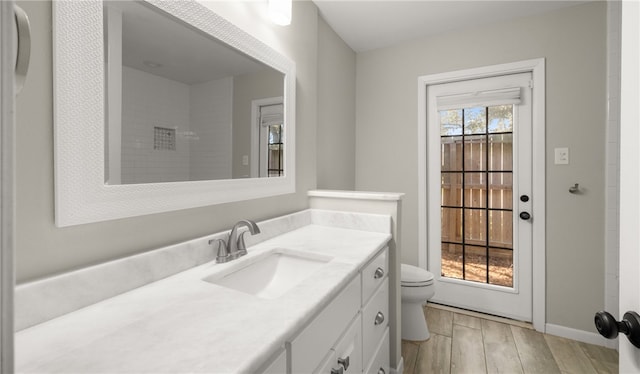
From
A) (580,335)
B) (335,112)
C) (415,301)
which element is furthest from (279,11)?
(580,335)

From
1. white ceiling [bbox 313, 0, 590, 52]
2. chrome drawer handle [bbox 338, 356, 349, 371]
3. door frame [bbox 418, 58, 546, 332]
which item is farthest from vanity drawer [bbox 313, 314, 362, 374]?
white ceiling [bbox 313, 0, 590, 52]

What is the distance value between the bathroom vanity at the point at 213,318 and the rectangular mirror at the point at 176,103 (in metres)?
0.31

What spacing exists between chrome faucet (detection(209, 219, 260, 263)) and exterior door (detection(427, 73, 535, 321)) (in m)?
1.94

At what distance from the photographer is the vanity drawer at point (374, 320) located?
3.99 feet

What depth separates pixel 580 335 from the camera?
2.09 meters

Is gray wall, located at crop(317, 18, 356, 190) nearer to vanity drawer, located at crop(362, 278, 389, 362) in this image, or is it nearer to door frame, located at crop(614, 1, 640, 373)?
vanity drawer, located at crop(362, 278, 389, 362)

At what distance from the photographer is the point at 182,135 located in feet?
3.65

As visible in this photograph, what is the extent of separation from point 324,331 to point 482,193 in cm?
214

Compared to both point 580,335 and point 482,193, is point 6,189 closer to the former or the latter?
point 482,193

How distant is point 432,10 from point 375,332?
222 centimetres

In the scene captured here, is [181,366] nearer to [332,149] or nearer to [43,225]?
[43,225]

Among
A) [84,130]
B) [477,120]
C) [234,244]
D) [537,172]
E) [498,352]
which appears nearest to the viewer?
[84,130]

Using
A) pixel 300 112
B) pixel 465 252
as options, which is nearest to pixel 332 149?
pixel 300 112

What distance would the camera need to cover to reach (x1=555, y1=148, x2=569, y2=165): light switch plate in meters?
2.11
